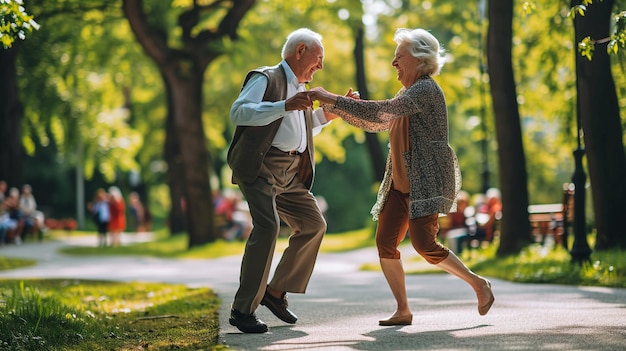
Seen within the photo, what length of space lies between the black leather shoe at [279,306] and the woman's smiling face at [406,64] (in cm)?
177

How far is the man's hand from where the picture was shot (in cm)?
782

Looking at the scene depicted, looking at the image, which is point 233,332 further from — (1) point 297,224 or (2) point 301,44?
(2) point 301,44

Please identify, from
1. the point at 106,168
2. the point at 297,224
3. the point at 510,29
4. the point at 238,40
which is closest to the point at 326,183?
the point at 106,168

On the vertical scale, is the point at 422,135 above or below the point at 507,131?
below

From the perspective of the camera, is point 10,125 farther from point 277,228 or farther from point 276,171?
point 277,228

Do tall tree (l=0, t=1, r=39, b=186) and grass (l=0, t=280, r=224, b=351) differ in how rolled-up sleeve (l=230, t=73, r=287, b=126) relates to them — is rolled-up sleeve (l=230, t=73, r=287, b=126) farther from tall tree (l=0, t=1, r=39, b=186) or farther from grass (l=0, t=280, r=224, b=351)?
tall tree (l=0, t=1, r=39, b=186)

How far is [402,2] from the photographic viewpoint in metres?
32.0

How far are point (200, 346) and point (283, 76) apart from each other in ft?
6.62

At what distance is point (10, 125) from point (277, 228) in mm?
24067

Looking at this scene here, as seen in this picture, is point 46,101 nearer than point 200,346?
No

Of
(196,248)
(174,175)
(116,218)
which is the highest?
(174,175)

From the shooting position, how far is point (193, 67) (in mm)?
26859

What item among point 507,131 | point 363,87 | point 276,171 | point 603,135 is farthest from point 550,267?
point 363,87

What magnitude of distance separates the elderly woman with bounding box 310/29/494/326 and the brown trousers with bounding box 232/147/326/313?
1.65 feet
